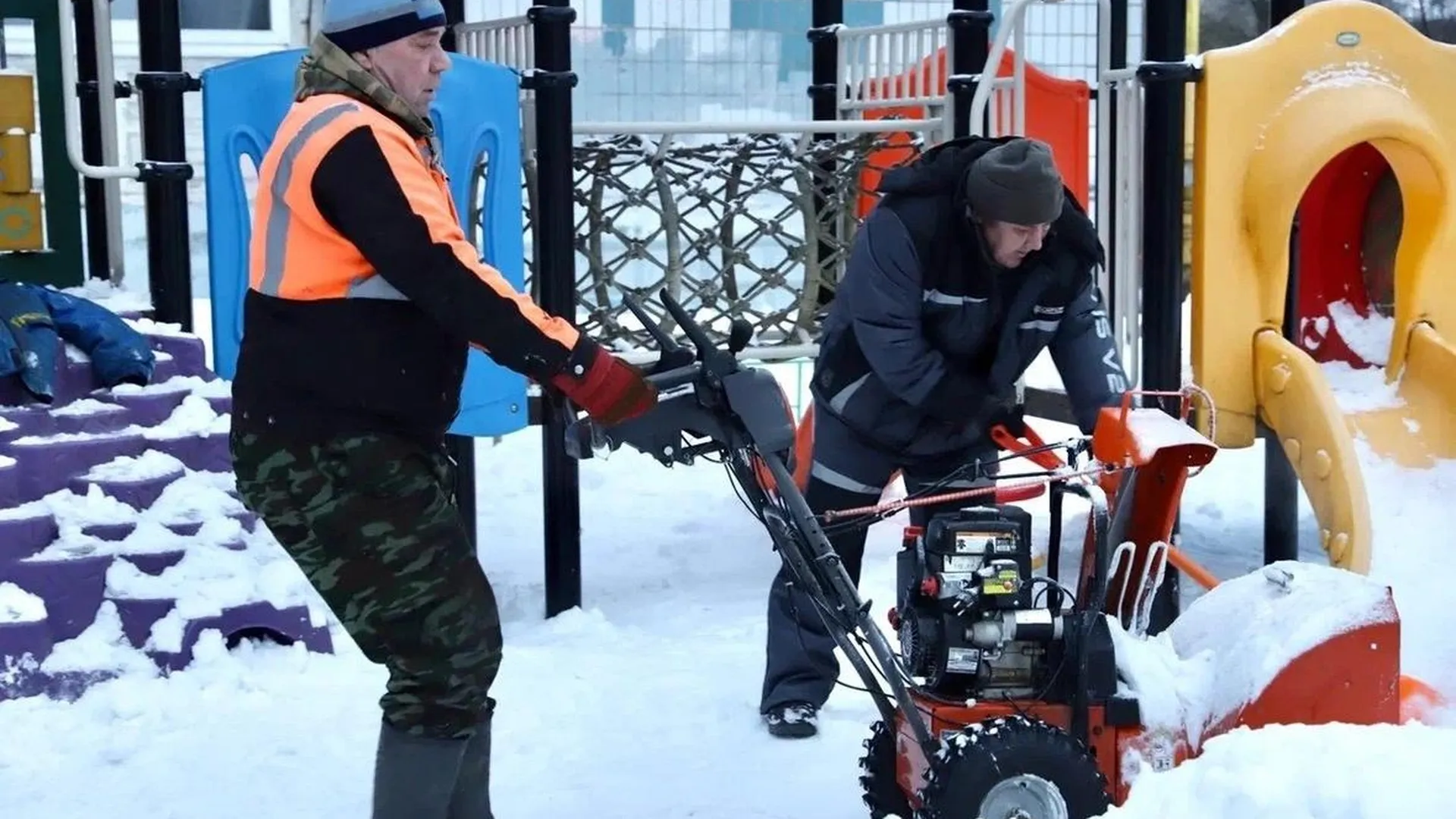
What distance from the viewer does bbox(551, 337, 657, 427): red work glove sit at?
118 inches

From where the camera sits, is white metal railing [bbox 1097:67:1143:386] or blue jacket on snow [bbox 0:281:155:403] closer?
white metal railing [bbox 1097:67:1143:386]

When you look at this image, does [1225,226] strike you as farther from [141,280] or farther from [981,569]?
[141,280]

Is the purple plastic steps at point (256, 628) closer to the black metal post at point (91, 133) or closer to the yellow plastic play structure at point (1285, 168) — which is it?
the yellow plastic play structure at point (1285, 168)

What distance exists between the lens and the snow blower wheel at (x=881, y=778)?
11.8ft

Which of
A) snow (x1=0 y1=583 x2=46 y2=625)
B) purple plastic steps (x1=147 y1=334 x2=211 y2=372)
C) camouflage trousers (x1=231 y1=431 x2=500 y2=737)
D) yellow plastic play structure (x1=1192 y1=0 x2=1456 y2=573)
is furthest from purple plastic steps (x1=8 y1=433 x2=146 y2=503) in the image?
yellow plastic play structure (x1=1192 y1=0 x2=1456 y2=573)

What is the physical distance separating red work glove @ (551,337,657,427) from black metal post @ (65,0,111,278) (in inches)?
196

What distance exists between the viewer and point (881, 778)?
3.59m

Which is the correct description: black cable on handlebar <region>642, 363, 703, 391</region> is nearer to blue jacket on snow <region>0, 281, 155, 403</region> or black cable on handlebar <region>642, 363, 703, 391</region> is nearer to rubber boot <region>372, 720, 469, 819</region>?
rubber boot <region>372, 720, 469, 819</region>

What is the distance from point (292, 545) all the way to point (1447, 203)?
3885 millimetres

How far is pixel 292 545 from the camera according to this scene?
3.06m

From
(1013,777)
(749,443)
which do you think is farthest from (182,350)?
(1013,777)

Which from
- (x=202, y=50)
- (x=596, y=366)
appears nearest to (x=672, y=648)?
(x=596, y=366)

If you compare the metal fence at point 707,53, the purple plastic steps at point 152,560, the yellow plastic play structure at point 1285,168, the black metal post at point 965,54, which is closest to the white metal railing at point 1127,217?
the yellow plastic play structure at point 1285,168

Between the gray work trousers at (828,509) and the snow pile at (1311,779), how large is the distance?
1.56 metres
